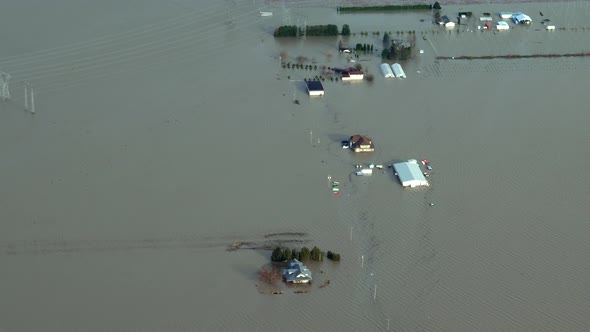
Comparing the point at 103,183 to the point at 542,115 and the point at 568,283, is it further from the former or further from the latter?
the point at 542,115

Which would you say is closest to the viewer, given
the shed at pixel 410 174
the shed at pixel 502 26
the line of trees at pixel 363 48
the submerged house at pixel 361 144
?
the shed at pixel 410 174

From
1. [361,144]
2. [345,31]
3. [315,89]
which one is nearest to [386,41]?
[345,31]

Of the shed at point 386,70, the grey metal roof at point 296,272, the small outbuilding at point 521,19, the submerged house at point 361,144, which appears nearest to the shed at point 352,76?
the shed at point 386,70

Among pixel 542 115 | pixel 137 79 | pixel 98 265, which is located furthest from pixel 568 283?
pixel 137 79

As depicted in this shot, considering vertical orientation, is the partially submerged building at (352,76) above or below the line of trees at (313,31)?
below

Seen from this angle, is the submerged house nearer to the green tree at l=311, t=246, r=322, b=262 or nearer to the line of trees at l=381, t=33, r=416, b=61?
the green tree at l=311, t=246, r=322, b=262

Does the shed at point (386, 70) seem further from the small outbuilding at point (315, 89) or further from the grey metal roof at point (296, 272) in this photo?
the grey metal roof at point (296, 272)
